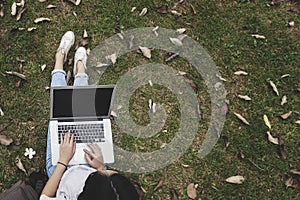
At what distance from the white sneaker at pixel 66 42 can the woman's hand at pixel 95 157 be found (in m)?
1.05

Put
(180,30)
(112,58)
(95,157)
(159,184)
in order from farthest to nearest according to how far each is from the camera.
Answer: (180,30) < (112,58) < (159,184) < (95,157)

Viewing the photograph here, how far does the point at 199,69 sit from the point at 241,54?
49 centimetres

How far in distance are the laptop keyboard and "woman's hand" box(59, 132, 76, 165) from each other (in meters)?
0.04

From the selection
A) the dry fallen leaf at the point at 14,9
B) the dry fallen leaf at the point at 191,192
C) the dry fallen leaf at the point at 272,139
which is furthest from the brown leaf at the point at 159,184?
the dry fallen leaf at the point at 14,9

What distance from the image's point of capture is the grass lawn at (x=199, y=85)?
4.55m

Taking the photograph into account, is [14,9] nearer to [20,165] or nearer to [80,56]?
[80,56]

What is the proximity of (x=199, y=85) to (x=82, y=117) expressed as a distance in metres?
1.34

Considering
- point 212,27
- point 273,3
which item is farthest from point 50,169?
point 273,3

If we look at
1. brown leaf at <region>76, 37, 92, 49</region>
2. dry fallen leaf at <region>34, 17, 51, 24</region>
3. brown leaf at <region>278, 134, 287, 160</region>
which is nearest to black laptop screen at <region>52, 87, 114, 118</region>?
brown leaf at <region>76, 37, 92, 49</region>

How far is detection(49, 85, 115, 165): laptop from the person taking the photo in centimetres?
403

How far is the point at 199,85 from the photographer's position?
4.89 metres

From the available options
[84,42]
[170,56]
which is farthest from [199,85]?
[84,42]

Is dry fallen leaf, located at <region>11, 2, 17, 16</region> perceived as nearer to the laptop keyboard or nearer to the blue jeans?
the blue jeans

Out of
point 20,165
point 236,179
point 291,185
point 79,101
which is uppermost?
point 79,101
